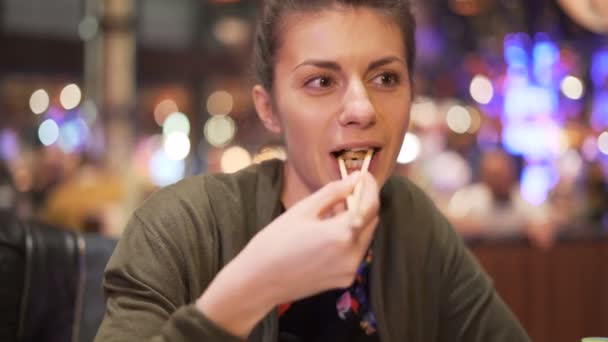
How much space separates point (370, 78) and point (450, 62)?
9055 mm

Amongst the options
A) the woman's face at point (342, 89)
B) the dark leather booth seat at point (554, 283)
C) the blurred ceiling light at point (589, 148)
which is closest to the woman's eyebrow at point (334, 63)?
the woman's face at point (342, 89)

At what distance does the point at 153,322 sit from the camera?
46.4 inches

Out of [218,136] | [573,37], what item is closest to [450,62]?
[218,136]

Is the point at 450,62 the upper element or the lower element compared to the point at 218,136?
upper

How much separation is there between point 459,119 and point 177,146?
3.83 meters

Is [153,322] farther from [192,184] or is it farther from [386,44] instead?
[386,44]

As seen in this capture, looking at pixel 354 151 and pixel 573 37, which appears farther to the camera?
pixel 573 37

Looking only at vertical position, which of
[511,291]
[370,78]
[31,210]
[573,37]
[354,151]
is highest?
[573,37]

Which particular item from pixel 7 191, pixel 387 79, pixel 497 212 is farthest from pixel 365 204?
pixel 7 191

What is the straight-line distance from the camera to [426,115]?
8.91 m

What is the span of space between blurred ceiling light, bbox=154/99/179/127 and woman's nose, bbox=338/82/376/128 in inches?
419

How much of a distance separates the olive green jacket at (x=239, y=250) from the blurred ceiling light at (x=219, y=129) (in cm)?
1005

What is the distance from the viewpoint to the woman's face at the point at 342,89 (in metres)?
1.26

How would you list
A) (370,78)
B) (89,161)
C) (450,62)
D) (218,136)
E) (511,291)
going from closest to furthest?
(370,78) → (511,291) → (89,161) → (450,62) → (218,136)
